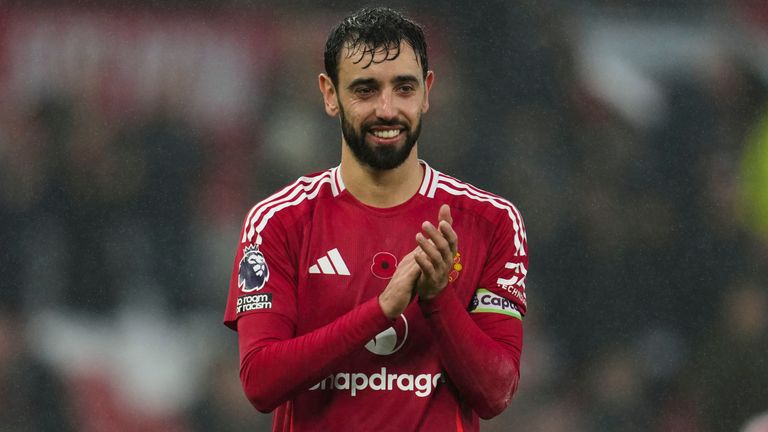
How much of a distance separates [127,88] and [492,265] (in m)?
2.68

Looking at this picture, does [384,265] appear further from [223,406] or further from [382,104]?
[223,406]

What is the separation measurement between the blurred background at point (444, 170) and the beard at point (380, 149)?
7.34 feet

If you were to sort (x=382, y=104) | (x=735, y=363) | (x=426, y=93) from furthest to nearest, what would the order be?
(x=735, y=363), (x=426, y=93), (x=382, y=104)

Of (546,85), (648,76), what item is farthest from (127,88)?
(648,76)

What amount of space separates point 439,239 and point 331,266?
0.40m

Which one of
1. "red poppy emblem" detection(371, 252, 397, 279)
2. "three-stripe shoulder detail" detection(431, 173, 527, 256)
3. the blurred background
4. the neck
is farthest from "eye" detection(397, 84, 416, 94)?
the blurred background

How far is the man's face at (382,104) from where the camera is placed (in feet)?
8.21

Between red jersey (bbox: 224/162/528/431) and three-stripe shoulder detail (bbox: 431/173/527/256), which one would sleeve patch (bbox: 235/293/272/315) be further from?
three-stripe shoulder detail (bbox: 431/173/527/256)

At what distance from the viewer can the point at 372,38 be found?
2549 millimetres

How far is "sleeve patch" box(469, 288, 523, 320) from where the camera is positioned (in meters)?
2.59

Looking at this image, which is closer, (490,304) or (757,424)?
(490,304)

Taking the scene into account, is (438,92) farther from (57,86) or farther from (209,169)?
(57,86)

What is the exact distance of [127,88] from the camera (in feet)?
15.9

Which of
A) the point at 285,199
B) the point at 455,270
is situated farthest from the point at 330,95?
the point at 455,270
